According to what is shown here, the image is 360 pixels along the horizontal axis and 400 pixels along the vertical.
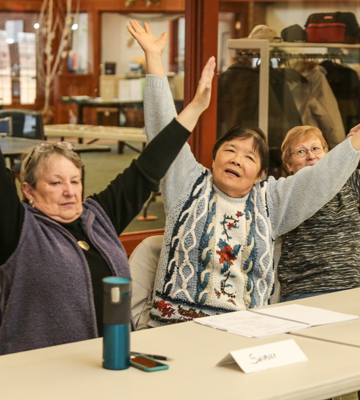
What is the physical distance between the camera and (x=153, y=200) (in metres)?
3.41

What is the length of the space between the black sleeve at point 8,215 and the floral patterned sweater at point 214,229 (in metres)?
0.71

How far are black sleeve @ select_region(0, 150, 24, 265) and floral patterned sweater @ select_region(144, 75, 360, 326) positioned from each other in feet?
2.33

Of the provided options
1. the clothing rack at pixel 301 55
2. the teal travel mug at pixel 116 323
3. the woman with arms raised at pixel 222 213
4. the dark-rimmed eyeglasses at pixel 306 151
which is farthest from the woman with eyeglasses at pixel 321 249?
the teal travel mug at pixel 116 323

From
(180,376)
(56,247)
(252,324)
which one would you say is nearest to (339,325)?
(252,324)

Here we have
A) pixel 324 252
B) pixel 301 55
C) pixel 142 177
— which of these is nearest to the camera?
pixel 142 177

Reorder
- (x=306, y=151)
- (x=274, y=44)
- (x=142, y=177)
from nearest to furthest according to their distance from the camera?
(x=142, y=177), (x=306, y=151), (x=274, y=44)

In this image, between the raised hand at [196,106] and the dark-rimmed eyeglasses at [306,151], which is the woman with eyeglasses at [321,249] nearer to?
the dark-rimmed eyeglasses at [306,151]

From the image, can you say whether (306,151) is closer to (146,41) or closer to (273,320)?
(146,41)

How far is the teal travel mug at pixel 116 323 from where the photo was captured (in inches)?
52.6

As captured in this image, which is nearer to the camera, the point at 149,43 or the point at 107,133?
the point at 149,43

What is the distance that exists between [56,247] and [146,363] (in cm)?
53

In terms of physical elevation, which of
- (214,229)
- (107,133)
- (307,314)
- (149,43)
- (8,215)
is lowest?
(307,314)

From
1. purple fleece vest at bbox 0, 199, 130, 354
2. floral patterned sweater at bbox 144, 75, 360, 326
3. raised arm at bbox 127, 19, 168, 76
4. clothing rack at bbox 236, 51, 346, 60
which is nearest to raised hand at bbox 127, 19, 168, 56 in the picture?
raised arm at bbox 127, 19, 168, 76

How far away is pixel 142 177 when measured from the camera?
2.01 metres
